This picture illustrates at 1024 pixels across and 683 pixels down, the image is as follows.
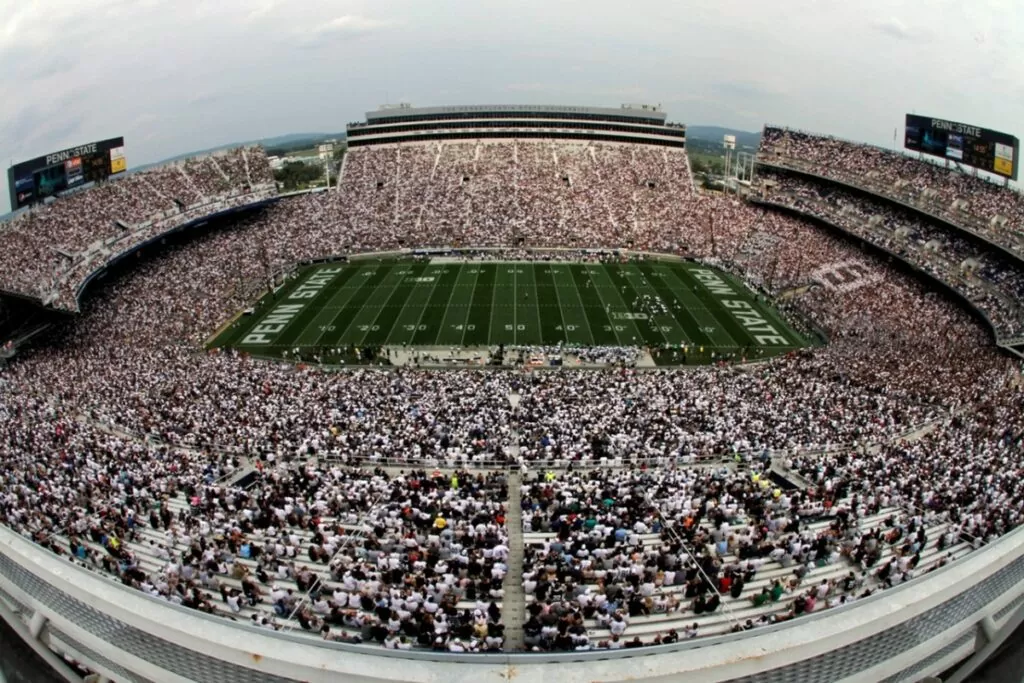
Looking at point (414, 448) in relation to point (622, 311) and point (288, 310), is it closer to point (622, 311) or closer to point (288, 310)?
point (622, 311)

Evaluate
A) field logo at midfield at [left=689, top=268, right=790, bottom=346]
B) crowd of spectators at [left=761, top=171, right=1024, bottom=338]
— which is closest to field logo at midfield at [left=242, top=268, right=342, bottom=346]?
field logo at midfield at [left=689, top=268, right=790, bottom=346]

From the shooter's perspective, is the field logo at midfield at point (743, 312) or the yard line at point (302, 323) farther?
the field logo at midfield at point (743, 312)

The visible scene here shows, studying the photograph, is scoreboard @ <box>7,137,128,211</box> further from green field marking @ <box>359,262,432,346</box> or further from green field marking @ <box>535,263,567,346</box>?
green field marking @ <box>535,263,567,346</box>

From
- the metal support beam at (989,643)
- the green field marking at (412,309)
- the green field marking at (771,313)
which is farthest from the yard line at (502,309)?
the metal support beam at (989,643)

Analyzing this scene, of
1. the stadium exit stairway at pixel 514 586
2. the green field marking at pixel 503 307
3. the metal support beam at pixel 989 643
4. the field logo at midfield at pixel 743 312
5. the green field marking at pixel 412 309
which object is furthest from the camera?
the green field marking at pixel 412 309

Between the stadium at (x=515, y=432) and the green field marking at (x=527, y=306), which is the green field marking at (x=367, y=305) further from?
the green field marking at (x=527, y=306)

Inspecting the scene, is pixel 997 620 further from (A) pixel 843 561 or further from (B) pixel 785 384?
(B) pixel 785 384

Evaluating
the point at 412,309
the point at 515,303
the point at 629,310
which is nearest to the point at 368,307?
the point at 412,309

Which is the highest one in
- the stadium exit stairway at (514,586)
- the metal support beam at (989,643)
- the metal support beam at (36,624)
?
the metal support beam at (36,624)
